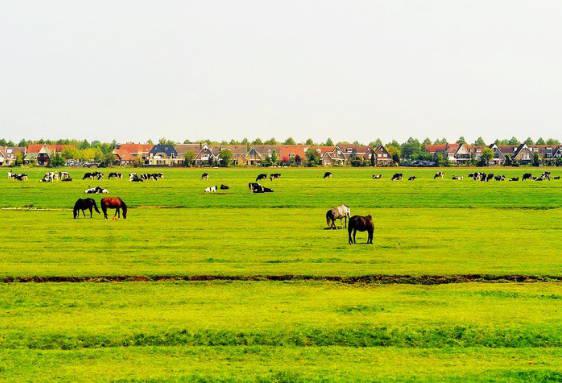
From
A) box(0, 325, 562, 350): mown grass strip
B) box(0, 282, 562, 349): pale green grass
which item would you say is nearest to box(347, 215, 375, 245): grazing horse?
box(0, 282, 562, 349): pale green grass

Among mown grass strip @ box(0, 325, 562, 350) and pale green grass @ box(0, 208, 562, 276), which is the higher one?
mown grass strip @ box(0, 325, 562, 350)

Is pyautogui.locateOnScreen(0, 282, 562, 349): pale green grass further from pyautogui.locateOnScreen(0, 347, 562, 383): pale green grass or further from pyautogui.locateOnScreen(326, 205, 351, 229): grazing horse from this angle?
pyautogui.locateOnScreen(326, 205, 351, 229): grazing horse

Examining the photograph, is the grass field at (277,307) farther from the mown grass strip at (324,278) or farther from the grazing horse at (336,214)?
the grazing horse at (336,214)

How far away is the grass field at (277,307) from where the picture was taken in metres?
17.5

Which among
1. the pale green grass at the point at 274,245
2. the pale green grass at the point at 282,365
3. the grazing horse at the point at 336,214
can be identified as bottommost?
the pale green grass at the point at 274,245

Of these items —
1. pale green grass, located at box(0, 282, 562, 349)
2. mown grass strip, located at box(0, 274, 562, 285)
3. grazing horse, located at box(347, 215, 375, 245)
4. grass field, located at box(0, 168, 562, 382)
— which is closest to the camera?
grass field, located at box(0, 168, 562, 382)

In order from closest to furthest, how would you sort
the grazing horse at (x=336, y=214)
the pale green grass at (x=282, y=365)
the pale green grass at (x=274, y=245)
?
the pale green grass at (x=282, y=365) → the pale green grass at (x=274, y=245) → the grazing horse at (x=336, y=214)

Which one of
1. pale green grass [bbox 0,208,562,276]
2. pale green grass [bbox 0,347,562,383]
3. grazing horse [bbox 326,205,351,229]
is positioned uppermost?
grazing horse [bbox 326,205,351,229]

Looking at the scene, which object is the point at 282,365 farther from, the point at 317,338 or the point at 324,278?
the point at 324,278

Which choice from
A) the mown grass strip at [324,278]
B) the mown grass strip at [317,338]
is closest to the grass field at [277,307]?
the mown grass strip at [317,338]

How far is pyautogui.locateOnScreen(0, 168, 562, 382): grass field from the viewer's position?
17484 millimetres

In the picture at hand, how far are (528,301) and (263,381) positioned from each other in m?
11.1

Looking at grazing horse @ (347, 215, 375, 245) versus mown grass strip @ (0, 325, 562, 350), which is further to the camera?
grazing horse @ (347, 215, 375, 245)

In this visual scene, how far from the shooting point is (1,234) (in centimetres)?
4469
